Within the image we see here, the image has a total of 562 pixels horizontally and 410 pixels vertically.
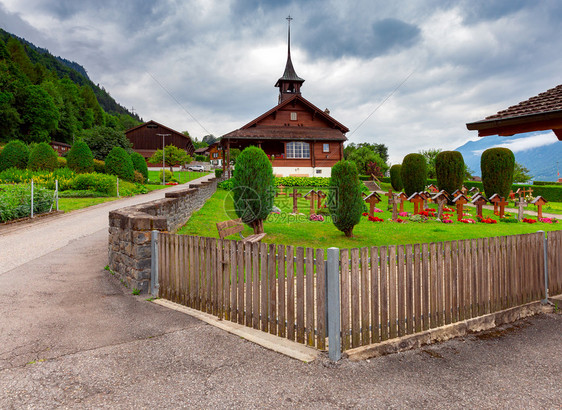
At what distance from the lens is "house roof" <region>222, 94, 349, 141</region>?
3266 centimetres

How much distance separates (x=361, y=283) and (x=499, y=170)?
66.3 ft

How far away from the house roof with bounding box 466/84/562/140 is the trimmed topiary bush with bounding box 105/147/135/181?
2992 cm

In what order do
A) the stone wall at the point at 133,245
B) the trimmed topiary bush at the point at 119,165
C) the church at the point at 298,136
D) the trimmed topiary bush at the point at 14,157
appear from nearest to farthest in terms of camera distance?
the stone wall at the point at 133,245, the trimmed topiary bush at the point at 14,157, the trimmed topiary bush at the point at 119,165, the church at the point at 298,136

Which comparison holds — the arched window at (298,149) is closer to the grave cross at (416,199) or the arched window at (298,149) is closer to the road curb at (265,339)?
the grave cross at (416,199)

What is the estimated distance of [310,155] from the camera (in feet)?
114

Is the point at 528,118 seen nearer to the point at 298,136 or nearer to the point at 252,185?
the point at 252,185

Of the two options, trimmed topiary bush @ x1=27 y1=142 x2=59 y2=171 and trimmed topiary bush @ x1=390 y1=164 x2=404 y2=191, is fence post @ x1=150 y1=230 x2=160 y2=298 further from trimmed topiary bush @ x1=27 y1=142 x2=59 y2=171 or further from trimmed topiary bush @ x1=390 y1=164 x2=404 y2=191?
trimmed topiary bush @ x1=390 y1=164 x2=404 y2=191

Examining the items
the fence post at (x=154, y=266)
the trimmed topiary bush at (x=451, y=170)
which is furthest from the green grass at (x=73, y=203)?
the trimmed topiary bush at (x=451, y=170)

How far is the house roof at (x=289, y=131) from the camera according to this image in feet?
107

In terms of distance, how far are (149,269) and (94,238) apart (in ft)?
18.8

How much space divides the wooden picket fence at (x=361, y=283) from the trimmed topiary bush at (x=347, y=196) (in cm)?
519

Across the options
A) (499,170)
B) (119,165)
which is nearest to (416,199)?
(499,170)

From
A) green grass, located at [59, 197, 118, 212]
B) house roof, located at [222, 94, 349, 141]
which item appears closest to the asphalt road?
green grass, located at [59, 197, 118, 212]

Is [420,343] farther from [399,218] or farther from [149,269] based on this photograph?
[399,218]
